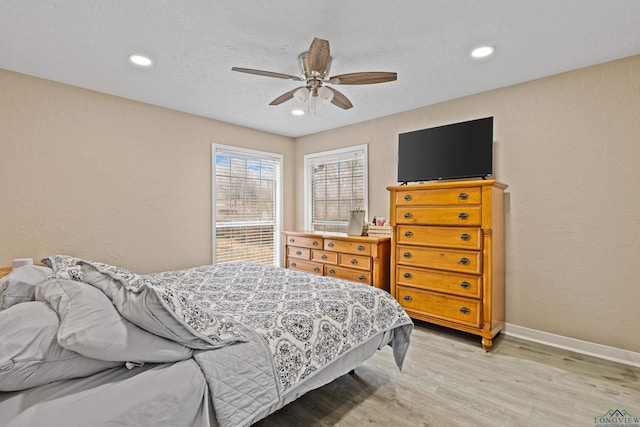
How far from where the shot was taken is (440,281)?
3.01m

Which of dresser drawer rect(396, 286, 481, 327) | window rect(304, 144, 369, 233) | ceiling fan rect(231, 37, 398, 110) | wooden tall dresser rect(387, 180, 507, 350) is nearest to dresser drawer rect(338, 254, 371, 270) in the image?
wooden tall dresser rect(387, 180, 507, 350)

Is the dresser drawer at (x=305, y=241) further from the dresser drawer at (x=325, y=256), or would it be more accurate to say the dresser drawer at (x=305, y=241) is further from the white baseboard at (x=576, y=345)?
the white baseboard at (x=576, y=345)

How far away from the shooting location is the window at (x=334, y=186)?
4379mm

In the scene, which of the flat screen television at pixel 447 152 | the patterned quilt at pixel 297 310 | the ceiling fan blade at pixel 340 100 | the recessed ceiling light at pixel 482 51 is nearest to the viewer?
the patterned quilt at pixel 297 310

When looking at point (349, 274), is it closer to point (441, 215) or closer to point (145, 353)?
point (441, 215)

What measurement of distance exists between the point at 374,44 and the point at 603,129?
2.14 meters

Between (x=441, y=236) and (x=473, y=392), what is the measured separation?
136 centimetres

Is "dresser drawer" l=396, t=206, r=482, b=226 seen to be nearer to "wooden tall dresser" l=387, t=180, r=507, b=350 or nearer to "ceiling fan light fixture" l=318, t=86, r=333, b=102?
"wooden tall dresser" l=387, t=180, r=507, b=350

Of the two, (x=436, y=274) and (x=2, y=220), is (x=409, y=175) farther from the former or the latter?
(x=2, y=220)

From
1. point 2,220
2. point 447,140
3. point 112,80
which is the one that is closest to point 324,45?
point 447,140

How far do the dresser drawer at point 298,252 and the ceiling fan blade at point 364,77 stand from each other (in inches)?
98.3

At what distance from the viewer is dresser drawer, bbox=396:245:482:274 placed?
2.81 meters

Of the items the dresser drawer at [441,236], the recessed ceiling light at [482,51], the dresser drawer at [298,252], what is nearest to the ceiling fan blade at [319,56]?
the recessed ceiling light at [482,51]

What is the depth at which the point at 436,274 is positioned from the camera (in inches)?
120
